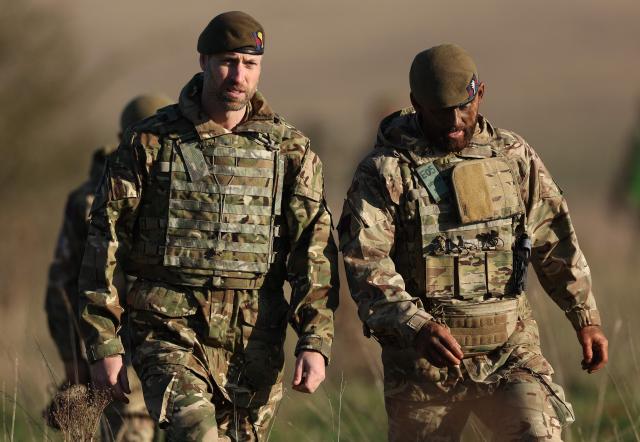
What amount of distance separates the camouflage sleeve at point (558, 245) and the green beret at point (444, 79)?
476 millimetres

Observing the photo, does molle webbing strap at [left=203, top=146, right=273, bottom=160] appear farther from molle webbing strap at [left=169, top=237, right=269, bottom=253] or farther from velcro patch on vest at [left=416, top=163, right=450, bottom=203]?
velcro patch on vest at [left=416, top=163, right=450, bottom=203]

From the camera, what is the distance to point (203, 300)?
224 inches

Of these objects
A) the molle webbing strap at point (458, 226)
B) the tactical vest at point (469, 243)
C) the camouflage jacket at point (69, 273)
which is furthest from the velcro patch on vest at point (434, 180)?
the camouflage jacket at point (69, 273)

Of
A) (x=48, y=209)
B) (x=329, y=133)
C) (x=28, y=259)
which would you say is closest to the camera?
(x=28, y=259)

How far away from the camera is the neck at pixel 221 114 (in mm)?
5840

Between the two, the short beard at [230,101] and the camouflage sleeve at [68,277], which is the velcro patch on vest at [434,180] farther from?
the camouflage sleeve at [68,277]

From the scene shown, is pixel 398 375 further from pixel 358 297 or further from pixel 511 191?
pixel 511 191

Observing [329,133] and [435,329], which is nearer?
[435,329]

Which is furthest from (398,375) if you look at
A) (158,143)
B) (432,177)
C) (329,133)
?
(329,133)

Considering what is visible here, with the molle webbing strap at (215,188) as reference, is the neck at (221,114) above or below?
above

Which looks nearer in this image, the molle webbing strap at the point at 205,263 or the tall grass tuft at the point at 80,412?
the tall grass tuft at the point at 80,412

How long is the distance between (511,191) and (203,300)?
4.58 feet

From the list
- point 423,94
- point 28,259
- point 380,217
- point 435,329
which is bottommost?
point 28,259

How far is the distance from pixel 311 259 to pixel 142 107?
237cm
